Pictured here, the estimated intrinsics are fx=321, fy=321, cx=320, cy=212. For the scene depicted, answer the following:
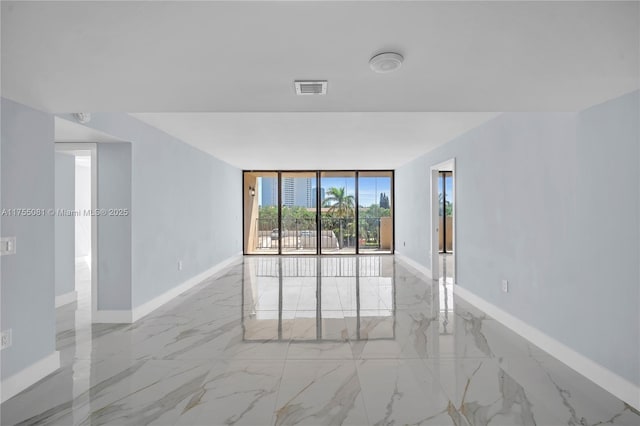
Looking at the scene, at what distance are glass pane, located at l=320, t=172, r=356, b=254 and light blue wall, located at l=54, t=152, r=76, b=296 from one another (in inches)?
232

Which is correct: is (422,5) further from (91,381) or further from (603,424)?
(91,381)

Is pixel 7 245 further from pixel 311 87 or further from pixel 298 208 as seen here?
pixel 298 208

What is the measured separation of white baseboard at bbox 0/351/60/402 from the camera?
2.13 metres

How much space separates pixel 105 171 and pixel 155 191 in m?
0.61

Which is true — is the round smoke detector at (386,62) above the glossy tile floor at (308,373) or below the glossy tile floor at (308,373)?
above

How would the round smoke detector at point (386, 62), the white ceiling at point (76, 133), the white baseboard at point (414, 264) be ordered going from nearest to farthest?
the round smoke detector at point (386, 62) < the white ceiling at point (76, 133) < the white baseboard at point (414, 264)

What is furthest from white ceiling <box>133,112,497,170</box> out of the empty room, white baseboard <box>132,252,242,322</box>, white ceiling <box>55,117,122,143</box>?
white baseboard <box>132,252,242,322</box>

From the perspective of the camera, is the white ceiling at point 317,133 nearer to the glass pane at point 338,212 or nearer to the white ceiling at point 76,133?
the white ceiling at point 76,133

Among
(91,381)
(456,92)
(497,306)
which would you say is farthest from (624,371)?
(91,381)

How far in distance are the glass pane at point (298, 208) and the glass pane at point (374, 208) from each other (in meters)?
1.37

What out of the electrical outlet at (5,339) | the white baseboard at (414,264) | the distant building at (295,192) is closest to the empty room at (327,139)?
the electrical outlet at (5,339)

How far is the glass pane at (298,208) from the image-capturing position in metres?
9.26

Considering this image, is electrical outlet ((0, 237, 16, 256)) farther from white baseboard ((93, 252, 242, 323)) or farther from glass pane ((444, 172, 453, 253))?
glass pane ((444, 172, 453, 253))

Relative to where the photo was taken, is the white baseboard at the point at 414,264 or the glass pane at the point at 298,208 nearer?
the white baseboard at the point at 414,264
